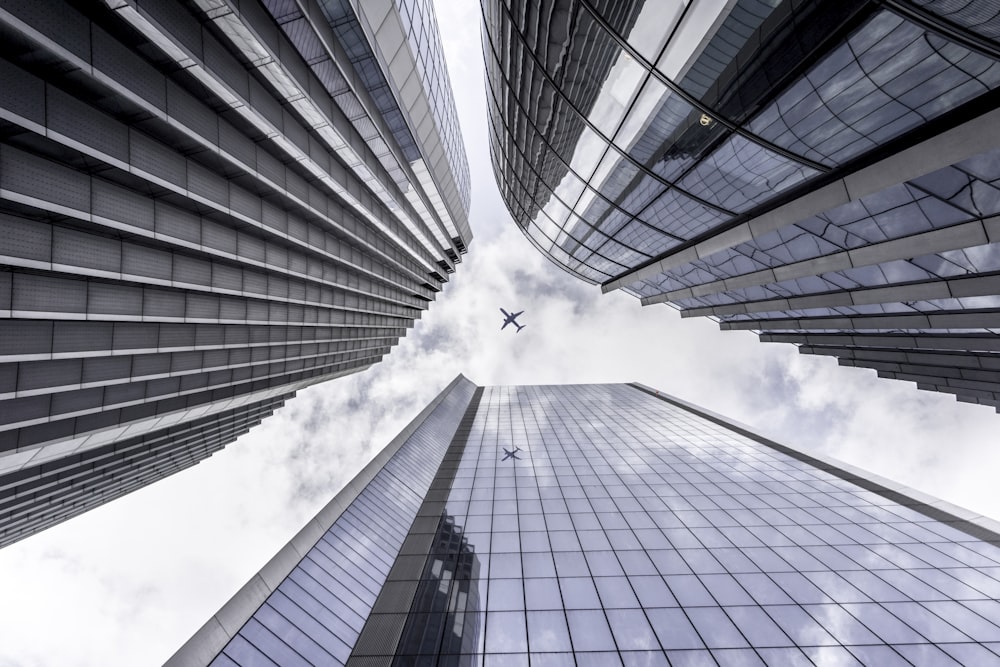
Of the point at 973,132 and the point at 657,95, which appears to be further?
the point at 657,95

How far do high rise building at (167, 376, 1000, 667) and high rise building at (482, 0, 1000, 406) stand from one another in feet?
36.7

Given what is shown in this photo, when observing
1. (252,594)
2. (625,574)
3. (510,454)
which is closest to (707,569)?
(625,574)

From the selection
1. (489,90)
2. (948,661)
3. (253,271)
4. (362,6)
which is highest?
(489,90)

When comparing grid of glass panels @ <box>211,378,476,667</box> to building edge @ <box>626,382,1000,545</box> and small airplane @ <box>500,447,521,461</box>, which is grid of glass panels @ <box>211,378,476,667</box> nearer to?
small airplane @ <box>500,447,521,461</box>

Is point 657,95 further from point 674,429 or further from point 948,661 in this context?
point 674,429

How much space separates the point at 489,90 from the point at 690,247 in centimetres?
1453

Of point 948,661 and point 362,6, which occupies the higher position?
point 362,6

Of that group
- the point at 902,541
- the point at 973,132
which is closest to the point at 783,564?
the point at 902,541

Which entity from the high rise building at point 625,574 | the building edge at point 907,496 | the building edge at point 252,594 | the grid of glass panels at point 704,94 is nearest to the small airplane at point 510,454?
the high rise building at point 625,574

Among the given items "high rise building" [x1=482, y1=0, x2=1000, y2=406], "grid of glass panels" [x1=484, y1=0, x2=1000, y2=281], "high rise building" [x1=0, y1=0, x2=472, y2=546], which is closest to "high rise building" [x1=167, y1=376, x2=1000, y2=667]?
"high rise building" [x1=0, y1=0, x2=472, y2=546]

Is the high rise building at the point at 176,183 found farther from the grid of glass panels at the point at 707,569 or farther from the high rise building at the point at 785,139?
the grid of glass panels at the point at 707,569

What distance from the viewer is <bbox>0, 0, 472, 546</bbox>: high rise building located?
33.5ft

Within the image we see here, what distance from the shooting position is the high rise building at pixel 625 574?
46.2 ft

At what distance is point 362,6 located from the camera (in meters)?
13.7
